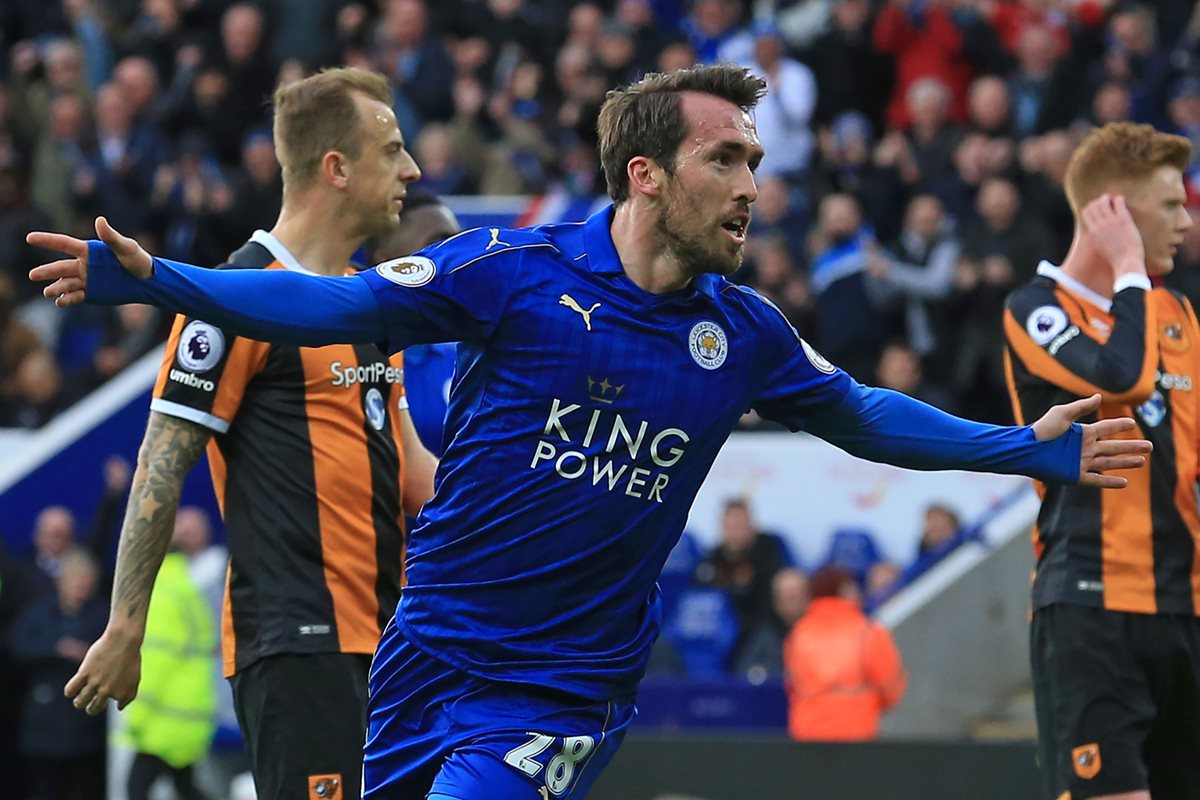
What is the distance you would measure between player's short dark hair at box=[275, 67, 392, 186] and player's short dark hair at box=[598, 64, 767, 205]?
1.35m

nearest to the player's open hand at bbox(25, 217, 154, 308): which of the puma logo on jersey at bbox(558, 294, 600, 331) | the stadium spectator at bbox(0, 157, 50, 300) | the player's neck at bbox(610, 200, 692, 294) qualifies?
the puma logo on jersey at bbox(558, 294, 600, 331)

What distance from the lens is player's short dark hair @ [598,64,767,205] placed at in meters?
4.84

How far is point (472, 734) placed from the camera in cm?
467

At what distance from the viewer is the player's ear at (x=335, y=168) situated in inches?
238

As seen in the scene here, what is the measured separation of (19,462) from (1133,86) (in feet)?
29.3

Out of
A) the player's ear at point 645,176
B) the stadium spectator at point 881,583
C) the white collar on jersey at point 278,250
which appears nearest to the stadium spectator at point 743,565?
the stadium spectator at point 881,583

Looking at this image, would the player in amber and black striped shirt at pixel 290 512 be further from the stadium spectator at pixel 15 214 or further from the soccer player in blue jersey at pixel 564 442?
the stadium spectator at pixel 15 214

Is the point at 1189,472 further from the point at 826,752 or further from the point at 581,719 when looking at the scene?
the point at 826,752

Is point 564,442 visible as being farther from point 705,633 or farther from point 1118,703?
point 705,633

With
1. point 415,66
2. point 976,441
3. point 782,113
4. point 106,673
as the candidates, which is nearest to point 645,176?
point 976,441

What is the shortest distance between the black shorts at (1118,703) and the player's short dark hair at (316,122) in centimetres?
278

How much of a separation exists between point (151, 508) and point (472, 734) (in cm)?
143

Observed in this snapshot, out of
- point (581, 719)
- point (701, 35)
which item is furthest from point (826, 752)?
point (701, 35)

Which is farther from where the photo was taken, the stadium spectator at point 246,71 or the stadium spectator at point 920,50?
the stadium spectator at point 246,71
